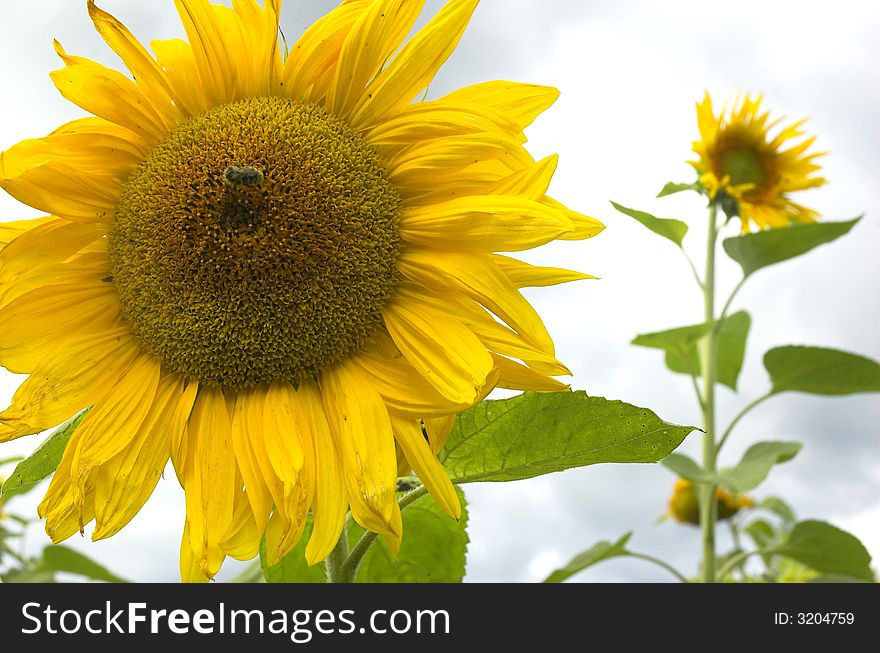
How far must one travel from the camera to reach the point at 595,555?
2.25 m

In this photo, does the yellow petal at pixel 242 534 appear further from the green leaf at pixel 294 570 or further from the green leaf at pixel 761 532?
the green leaf at pixel 761 532

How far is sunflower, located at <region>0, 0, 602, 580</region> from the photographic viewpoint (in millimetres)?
1047

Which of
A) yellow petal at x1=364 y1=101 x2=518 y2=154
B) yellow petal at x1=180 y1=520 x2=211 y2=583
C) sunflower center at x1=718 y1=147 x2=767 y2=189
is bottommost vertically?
yellow petal at x1=180 y1=520 x2=211 y2=583

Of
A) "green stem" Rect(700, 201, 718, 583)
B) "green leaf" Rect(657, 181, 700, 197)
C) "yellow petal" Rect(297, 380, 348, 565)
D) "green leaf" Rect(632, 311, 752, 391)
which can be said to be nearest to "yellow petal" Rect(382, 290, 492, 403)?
"yellow petal" Rect(297, 380, 348, 565)

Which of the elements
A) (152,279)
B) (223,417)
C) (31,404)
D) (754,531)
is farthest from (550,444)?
(754,531)

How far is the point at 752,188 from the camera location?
2.93 metres

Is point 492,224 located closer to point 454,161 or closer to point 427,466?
point 454,161

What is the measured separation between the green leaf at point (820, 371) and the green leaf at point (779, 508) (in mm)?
1072

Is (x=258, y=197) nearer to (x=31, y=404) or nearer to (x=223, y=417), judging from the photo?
(x=223, y=417)

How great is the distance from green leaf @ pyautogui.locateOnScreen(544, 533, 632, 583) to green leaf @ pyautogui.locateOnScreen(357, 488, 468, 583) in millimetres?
746

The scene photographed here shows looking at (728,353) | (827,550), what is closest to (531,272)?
(827,550)

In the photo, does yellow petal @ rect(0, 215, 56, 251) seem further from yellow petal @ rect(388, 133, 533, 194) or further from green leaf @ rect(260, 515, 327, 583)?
green leaf @ rect(260, 515, 327, 583)
